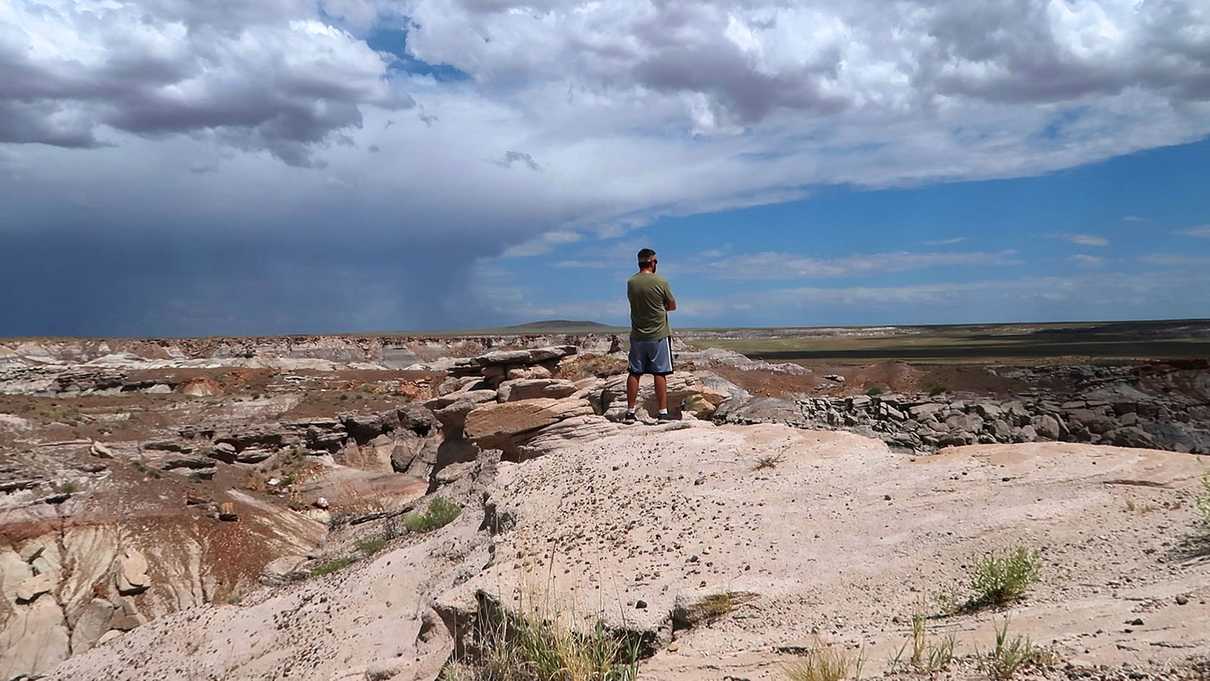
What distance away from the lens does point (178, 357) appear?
61.9m

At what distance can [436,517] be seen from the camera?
11891 millimetres

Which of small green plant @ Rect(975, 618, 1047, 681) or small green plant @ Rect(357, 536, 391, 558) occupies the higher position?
small green plant @ Rect(975, 618, 1047, 681)

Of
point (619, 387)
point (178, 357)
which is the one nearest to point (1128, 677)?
point (619, 387)

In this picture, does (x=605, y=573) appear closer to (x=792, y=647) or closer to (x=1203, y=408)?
(x=792, y=647)

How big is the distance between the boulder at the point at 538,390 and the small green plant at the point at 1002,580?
10769mm

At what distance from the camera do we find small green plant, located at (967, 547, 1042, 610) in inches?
188

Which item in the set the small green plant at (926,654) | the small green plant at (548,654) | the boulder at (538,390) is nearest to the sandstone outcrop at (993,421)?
the boulder at (538,390)

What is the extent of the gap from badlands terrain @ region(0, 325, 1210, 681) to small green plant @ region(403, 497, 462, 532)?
62mm

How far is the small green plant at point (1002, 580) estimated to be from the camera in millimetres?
4781

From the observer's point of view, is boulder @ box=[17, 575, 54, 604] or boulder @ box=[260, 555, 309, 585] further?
boulder @ box=[17, 575, 54, 604]

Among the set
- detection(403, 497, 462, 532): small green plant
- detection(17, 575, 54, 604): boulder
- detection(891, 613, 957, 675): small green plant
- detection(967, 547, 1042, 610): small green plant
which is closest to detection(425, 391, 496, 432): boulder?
detection(403, 497, 462, 532): small green plant

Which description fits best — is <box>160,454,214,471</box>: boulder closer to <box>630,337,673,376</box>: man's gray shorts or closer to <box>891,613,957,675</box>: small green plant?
<box>630,337,673,376</box>: man's gray shorts

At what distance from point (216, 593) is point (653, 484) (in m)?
16.0

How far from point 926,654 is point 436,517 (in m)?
8.94
